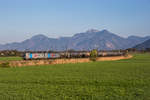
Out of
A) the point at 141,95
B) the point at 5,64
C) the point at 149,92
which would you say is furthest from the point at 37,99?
the point at 5,64

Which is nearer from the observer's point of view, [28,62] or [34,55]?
[28,62]

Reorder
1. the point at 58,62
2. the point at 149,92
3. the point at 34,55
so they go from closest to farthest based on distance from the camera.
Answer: the point at 149,92 → the point at 58,62 → the point at 34,55

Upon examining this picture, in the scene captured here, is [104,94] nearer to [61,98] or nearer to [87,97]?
[87,97]

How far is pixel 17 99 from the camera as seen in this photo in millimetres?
13234

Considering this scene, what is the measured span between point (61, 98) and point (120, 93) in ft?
13.5

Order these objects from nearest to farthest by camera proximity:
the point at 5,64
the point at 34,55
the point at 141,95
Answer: the point at 141,95, the point at 5,64, the point at 34,55

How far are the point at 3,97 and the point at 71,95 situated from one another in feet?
13.8

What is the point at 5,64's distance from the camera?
4247 cm

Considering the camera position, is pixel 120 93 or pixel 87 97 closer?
pixel 87 97

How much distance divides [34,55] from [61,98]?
5661 centimetres

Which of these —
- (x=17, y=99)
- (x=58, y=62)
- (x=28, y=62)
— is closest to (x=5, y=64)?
(x=28, y=62)

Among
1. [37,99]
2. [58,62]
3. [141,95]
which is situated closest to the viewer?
[37,99]

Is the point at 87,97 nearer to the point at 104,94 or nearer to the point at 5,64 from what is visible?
the point at 104,94

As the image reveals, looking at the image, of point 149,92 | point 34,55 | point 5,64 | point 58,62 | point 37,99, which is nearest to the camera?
point 37,99
